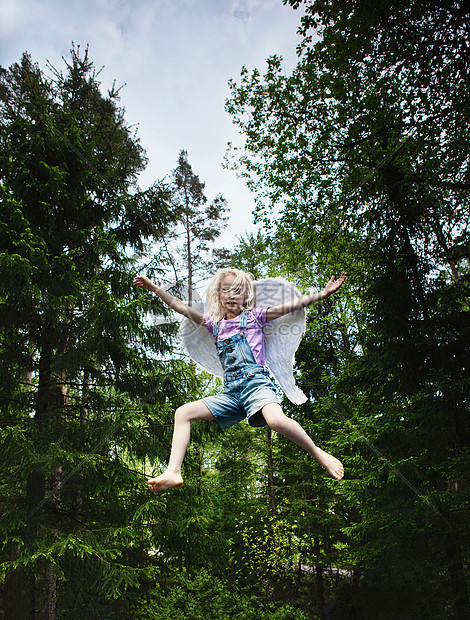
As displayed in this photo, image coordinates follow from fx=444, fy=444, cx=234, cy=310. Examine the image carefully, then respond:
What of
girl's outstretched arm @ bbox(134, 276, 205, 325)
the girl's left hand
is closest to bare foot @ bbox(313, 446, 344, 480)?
the girl's left hand

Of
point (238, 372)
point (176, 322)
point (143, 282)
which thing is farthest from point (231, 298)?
point (176, 322)

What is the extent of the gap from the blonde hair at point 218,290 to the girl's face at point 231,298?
2 cm

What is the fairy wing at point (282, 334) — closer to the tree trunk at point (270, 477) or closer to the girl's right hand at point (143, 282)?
the girl's right hand at point (143, 282)

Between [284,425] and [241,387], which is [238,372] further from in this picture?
[284,425]

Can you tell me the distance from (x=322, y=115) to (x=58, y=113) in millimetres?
5020

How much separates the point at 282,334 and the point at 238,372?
17.3 inches

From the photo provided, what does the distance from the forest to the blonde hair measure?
8.21 ft

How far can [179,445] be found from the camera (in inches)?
97.3

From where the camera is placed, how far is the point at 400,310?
22.6ft

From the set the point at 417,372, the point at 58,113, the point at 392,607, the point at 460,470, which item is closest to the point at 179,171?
the point at 58,113

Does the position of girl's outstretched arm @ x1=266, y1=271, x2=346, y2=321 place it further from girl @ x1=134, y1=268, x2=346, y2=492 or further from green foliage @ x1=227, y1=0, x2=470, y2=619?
green foliage @ x1=227, y1=0, x2=470, y2=619

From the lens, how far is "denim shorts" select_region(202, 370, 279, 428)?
2500 millimetres

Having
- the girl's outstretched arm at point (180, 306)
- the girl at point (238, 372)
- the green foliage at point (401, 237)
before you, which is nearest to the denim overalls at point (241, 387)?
the girl at point (238, 372)

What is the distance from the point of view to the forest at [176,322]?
6.29m
